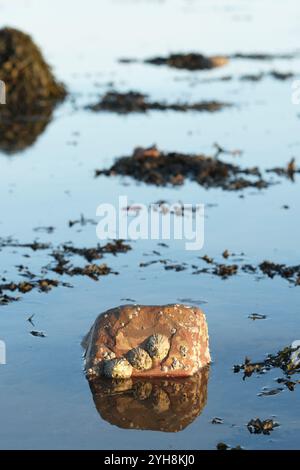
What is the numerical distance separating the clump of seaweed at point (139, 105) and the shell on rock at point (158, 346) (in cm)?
1785

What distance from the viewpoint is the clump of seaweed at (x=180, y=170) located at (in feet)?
62.0

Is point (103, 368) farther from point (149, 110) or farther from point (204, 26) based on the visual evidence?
point (204, 26)

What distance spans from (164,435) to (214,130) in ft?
53.1

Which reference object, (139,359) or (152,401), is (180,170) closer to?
(139,359)

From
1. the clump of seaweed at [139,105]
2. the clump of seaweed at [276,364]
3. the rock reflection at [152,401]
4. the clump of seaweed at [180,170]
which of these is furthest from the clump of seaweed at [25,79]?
the rock reflection at [152,401]

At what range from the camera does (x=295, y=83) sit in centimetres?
3123

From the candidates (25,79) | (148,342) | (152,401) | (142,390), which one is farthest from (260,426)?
(25,79)

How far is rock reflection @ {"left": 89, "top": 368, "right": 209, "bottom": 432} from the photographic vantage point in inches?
361

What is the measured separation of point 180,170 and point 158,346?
392 inches

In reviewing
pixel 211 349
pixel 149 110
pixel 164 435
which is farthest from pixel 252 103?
pixel 164 435

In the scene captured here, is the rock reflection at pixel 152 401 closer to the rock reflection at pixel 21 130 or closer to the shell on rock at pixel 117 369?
the shell on rock at pixel 117 369

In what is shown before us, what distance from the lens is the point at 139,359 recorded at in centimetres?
991

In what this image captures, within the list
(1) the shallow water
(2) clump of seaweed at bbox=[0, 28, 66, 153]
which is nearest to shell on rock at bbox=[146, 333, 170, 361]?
(1) the shallow water

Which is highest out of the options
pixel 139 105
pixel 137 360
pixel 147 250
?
pixel 139 105
